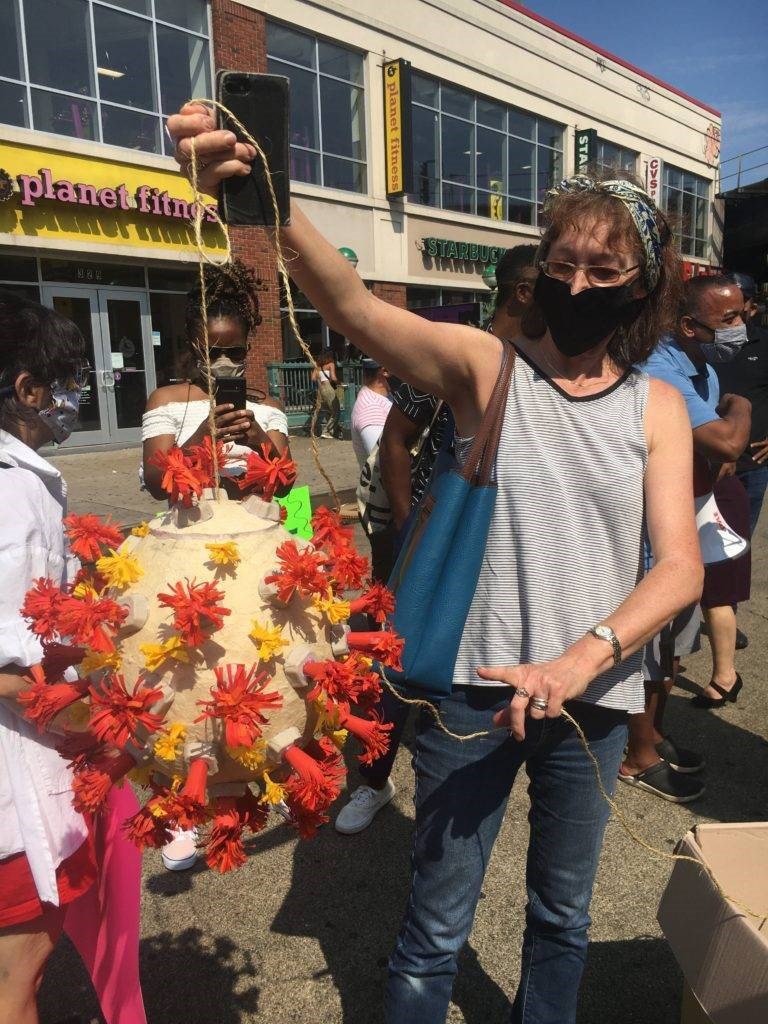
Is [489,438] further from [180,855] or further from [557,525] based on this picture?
[180,855]

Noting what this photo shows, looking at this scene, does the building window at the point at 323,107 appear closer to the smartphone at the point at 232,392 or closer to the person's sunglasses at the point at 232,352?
the person's sunglasses at the point at 232,352

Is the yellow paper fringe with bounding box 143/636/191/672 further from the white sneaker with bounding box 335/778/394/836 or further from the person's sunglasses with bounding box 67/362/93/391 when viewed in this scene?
the white sneaker with bounding box 335/778/394/836

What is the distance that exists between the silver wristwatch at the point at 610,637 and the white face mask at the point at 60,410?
1.24 metres

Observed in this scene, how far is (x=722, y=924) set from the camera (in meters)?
1.50

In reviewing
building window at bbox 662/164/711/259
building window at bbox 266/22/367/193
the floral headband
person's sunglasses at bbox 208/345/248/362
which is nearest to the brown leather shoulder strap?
the floral headband

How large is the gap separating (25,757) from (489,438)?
44.1 inches

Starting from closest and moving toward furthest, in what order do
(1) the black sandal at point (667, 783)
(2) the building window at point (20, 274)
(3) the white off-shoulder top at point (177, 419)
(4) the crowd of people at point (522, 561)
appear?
(4) the crowd of people at point (522, 561), (3) the white off-shoulder top at point (177, 419), (1) the black sandal at point (667, 783), (2) the building window at point (20, 274)

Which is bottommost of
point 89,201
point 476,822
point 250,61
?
point 476,822

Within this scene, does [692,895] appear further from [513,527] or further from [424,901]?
[513,527]

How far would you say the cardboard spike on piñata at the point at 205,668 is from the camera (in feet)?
3.83

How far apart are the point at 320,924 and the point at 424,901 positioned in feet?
3.21

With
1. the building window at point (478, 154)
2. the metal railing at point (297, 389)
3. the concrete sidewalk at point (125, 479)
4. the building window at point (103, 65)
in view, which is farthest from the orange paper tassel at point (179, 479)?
the building window at point (478, 154)

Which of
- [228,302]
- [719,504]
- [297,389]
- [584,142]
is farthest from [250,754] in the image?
[584,142]

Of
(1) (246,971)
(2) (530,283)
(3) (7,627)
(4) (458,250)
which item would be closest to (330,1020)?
(1) (246,971)
